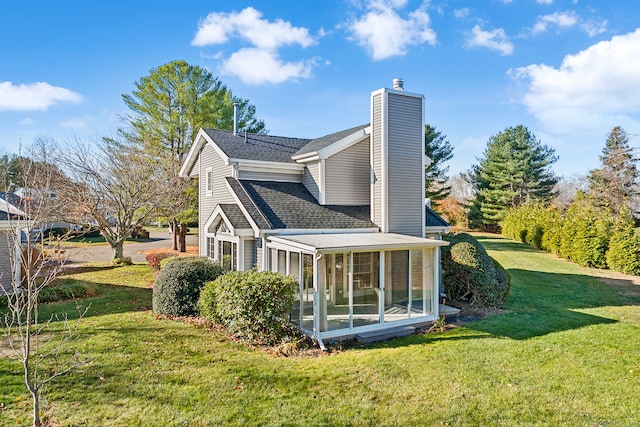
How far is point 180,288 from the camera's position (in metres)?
12.5

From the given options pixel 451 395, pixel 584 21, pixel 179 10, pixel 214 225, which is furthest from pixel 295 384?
pixel 584 21

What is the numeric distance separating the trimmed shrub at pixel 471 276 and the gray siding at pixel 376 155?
3213mm

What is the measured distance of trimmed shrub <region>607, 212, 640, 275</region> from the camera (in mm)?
21016

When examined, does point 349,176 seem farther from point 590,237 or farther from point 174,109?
point 174,109

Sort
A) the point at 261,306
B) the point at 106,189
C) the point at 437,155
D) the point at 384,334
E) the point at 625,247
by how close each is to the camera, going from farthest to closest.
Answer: the point at 437,155 < the point at 106,189 < the point at 625,247 < the point at 384,334 < the point at 261,306

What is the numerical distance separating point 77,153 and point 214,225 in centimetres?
1393

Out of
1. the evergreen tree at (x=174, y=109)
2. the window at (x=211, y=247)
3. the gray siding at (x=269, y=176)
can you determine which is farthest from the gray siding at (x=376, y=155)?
the evergreen tree at (x=174, y=109)

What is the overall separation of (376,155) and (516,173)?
3840cm

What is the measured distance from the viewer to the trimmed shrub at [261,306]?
9781 mm

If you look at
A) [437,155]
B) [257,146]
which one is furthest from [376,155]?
[437,155]

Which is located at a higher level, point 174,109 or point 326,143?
point 174,109

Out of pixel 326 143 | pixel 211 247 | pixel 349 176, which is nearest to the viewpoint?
pixel 349 176

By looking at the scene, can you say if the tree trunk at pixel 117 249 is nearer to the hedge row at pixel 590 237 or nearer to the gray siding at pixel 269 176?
the gray siding at pixel 269 176

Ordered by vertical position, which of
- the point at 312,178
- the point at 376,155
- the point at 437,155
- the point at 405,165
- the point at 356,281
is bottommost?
the point at 356,281
